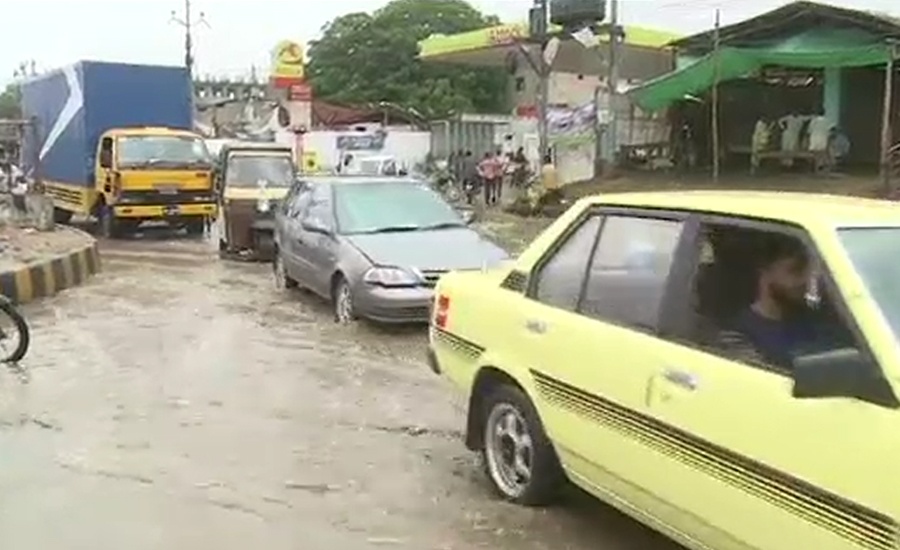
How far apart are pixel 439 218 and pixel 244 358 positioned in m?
2.93

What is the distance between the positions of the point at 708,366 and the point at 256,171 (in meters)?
15.6

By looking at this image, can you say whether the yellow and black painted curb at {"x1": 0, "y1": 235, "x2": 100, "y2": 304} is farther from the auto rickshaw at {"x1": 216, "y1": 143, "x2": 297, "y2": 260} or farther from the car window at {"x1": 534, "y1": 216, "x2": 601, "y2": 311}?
the car window at {"x1": 534, "y1": 216, "x2": 601, "y2": 311}

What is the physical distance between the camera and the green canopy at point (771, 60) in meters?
22.5

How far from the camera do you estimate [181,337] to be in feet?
35.2

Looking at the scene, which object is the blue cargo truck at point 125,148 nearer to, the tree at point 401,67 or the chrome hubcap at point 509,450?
the chrome hubcap at point 509,450

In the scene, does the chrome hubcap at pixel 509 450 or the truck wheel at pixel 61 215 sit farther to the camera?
the truck wheel at pixel 61 215

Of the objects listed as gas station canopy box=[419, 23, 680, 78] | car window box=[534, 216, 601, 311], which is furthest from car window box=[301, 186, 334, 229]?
gas station canopy box=[419, 23, 680, 78]

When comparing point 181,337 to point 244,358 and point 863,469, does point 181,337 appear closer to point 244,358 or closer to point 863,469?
point 244,358

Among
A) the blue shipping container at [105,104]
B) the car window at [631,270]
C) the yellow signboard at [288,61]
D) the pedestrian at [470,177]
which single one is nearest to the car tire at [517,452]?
the car window at [631,270]

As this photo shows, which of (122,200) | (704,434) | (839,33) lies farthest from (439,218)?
(839,33)

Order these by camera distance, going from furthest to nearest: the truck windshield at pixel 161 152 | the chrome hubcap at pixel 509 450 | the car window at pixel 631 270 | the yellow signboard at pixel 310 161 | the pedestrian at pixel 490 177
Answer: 1. the yellow signboard at pixel 310 161
2. the pedestrian at pixel 490 177
3. the truck windshield at pixel 161 152
4. the chrome hubcap at pixel 509 450
5. the car window at pixel 631 270

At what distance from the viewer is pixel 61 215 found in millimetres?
26812

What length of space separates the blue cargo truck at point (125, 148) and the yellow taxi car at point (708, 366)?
17.8m

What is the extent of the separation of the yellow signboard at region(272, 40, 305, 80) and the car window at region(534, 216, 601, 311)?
46.5 metres
